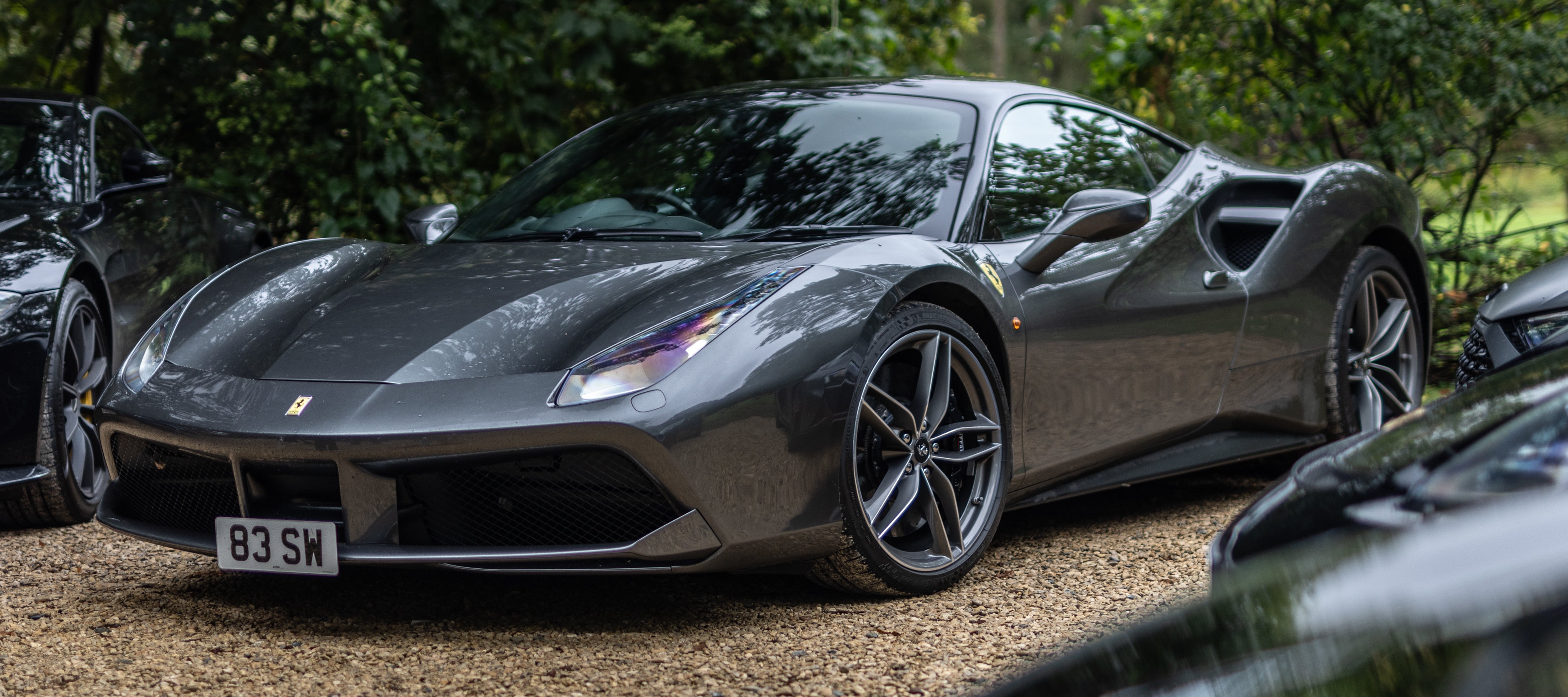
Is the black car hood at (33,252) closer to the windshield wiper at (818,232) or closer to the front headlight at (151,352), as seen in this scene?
the front headlight at (151,352)

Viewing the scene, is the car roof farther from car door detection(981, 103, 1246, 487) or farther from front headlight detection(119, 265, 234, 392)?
front headlight detection(119, 265, 234, 392)

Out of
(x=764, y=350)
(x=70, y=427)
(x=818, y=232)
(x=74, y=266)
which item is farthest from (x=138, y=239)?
(x=764, y=350)

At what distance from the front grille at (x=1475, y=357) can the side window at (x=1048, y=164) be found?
102 cm

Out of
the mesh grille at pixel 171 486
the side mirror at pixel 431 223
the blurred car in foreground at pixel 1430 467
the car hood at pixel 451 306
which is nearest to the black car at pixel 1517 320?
the blurred car in foreground at pixel 1430 467

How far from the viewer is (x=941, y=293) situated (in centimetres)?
325

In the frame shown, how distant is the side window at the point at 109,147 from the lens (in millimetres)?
4984

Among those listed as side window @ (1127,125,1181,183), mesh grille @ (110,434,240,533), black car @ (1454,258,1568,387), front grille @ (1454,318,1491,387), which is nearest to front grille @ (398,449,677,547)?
mesh grille @ (110,434,240,533)

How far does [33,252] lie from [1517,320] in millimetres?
4035

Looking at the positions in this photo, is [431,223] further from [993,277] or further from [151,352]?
[993,277]

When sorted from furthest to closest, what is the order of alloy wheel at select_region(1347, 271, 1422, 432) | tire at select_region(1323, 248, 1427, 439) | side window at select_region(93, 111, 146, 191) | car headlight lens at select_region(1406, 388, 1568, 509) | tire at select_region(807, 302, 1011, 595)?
side window at select_region(93, 111, 146, 191) < alloy wheel at select_region(1347, 271, 1422, 432) < tire at select_region(1323, 248, 1427, 439) < tire at select_region(807, 302, 1011, 595) < car headlight lens at select_region(1406, 388, 1568, 509)

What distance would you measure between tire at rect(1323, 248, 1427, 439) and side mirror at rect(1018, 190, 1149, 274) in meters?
1.31

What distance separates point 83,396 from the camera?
13.8 ft

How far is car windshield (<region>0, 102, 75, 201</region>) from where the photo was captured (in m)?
4.71

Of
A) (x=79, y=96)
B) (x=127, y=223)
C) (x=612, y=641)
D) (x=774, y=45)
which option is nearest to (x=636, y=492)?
(x=612, y=641)
